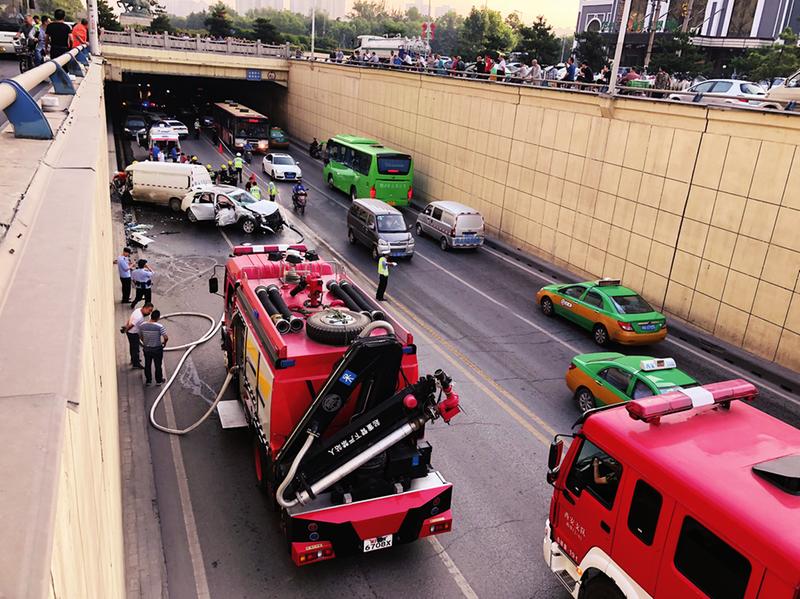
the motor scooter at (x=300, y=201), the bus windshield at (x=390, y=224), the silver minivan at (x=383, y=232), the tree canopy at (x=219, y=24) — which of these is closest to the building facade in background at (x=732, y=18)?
the motor scooter at (x=300, y=201)

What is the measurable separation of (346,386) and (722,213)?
1328 cm

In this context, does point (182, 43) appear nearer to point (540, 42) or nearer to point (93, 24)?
point (93, 24)

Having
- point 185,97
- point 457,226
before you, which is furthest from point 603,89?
point 185,97

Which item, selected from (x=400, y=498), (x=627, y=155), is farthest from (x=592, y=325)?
(x=400, y=498)

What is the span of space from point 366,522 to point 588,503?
2.80 m

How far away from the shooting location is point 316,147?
144 ft

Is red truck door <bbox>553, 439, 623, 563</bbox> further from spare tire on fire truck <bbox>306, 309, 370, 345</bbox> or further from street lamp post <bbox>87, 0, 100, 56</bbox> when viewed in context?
street lamp post <bbox>87, 0, 100, 56</bbox>

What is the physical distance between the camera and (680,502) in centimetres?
623

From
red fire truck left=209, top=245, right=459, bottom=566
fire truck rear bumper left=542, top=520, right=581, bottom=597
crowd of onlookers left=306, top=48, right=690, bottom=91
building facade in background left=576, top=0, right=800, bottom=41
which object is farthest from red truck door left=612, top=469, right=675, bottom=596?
building facade in background left=576, top=0, right=800, bottom=41

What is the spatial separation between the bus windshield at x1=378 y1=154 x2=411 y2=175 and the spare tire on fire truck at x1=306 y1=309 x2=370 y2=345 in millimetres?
21467

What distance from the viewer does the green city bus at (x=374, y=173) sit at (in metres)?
29.9

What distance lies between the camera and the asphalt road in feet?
28.3

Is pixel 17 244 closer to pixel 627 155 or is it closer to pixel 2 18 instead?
pixel 627 155

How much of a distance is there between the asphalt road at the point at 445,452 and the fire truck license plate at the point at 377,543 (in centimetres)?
52
